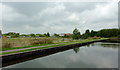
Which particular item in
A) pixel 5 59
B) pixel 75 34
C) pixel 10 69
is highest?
pixel 75 34

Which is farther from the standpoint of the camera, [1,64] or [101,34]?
[101,34]

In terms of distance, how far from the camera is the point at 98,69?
487 centimetres

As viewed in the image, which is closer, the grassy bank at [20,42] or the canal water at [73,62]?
the canal water at [73,62]

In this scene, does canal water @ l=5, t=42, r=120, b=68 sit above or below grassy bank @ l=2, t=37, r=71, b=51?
below

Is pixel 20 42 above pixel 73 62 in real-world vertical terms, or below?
above

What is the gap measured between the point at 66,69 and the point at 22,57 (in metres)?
4.66

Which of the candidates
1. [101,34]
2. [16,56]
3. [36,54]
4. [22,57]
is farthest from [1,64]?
[101,34]

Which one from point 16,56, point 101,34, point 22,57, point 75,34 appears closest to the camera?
point 16,56

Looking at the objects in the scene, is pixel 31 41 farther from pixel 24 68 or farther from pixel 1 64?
pixel 24 68

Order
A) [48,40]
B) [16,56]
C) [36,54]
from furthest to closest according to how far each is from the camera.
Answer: [48,40] < [36,54] < [16,56]

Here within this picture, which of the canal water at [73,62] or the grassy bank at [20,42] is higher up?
the grassy bank at [20,42]

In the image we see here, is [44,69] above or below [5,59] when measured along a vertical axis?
below

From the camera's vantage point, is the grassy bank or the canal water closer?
the canal water

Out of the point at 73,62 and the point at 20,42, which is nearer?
the point at 73,62
